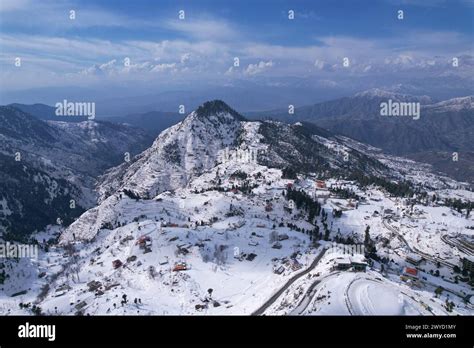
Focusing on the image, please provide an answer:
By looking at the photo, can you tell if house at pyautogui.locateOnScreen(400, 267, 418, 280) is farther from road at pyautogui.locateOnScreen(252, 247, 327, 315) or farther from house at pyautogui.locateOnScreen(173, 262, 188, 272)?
house at pyautogui.locateOnScreen(173, 262, 188, 272)

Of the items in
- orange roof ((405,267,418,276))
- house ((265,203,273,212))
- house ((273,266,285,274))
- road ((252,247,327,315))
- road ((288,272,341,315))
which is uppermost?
road ((288,272,341,315))

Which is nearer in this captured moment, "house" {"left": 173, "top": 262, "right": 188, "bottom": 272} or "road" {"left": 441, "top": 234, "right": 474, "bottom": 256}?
"house" {"left": 173, "top": 262, "right": 188, "bottom": 272}

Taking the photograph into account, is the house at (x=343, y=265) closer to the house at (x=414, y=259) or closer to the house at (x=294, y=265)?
the house at (x=294, y=265)

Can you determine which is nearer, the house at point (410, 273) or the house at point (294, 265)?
the house at point (410, 273)

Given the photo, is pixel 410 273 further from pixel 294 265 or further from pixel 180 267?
pixel 180 267

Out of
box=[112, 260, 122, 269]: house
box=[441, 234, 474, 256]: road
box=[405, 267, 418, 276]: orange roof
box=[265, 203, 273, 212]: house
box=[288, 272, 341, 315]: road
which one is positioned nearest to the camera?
box=[288, 272, 341, 315]: road

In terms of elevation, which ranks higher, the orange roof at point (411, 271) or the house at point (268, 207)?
the house at point (268, 207)

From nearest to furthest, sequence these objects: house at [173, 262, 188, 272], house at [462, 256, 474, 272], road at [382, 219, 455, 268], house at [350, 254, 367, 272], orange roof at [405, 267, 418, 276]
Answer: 1. house at [350, 254, 367, 272]
2. orange roof at [405, 267, 418, 276]
3. house at [173, 262, 188, 272]
4. house at [462, 256, 474, 272]
5. road at [382, 219, 455, 268]

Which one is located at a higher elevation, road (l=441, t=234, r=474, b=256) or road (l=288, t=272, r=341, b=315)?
road (l=288, t=272, r=341, b=315)

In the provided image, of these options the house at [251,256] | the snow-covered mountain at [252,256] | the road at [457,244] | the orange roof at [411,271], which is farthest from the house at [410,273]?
the house at [251,256]

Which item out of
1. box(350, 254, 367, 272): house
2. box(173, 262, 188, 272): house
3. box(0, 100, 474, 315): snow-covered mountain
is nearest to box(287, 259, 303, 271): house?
box(0, 100, 474, 315): snow-covered mountain
